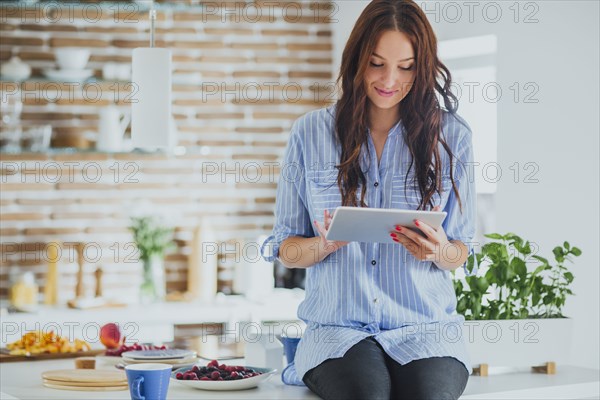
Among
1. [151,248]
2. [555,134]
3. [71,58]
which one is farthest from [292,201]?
[71,58]

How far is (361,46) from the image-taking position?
2289mm

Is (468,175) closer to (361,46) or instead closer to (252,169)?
(361,46)

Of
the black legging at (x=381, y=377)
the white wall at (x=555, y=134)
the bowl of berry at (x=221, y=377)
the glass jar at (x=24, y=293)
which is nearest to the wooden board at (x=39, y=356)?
the bowl of berry at (x=221, y=377)

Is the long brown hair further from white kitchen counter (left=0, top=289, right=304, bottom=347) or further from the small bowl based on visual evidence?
the small bowl

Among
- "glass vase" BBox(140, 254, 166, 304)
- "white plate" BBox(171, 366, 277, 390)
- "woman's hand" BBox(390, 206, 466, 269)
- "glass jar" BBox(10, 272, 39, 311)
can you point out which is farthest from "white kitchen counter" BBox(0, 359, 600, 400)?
"glass vase" BBox(140, 254, 166, 304)

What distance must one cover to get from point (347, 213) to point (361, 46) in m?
0.51

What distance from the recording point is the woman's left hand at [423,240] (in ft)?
6.83

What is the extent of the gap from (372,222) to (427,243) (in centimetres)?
16

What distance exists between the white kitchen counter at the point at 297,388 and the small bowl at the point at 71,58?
Result: 2.52m

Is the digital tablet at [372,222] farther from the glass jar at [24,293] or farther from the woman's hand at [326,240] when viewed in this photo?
the glass jar at [24,293]

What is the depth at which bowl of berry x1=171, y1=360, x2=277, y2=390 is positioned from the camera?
219 cm

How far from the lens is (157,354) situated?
2559 millimetres

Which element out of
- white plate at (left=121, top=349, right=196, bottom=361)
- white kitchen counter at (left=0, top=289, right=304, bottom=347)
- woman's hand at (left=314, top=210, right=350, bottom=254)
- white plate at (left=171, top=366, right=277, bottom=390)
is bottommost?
white kitchen counter at (left=0, top=289, right=304, bottom=347)

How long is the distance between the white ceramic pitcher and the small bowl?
26 centimetres
